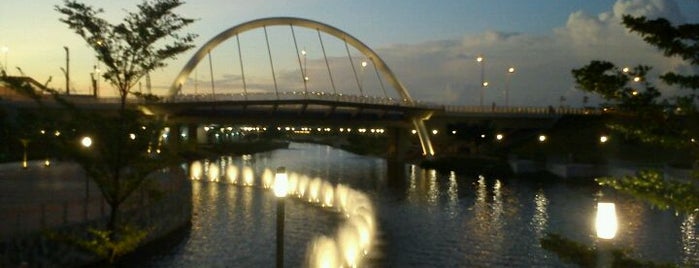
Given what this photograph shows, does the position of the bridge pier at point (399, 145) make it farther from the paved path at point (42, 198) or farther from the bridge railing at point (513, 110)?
the paved path at point (42, 198)

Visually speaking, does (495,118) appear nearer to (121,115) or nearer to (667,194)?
(121,115)

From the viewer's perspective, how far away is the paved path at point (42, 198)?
A: 61.8ft

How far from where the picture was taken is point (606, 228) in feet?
30.3

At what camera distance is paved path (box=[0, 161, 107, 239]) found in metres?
18.8

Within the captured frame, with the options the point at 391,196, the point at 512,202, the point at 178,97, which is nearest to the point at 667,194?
the point at 512,202

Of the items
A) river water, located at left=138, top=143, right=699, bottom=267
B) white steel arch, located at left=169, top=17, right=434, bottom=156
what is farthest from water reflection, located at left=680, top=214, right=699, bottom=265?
white steel arch, located at left=169, top=17, right=434, bottom=156

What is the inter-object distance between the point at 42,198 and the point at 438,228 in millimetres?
14511

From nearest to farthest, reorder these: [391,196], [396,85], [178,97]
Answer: [391,196] < [178,97] < [396,85]

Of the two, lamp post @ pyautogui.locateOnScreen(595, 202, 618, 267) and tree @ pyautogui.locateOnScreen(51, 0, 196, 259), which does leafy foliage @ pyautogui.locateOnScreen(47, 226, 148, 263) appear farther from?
lamp post @ pyautogui.locateOnScreen(595, 202, 618, 267)

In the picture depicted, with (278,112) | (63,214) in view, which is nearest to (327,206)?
(63,214)

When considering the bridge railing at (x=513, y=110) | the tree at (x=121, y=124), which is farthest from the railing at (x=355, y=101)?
the tree at (x=121, y=124)

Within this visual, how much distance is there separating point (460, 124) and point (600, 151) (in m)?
15.3

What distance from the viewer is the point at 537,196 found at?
1747 inches

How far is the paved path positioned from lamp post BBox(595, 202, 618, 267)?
13.7 metres
